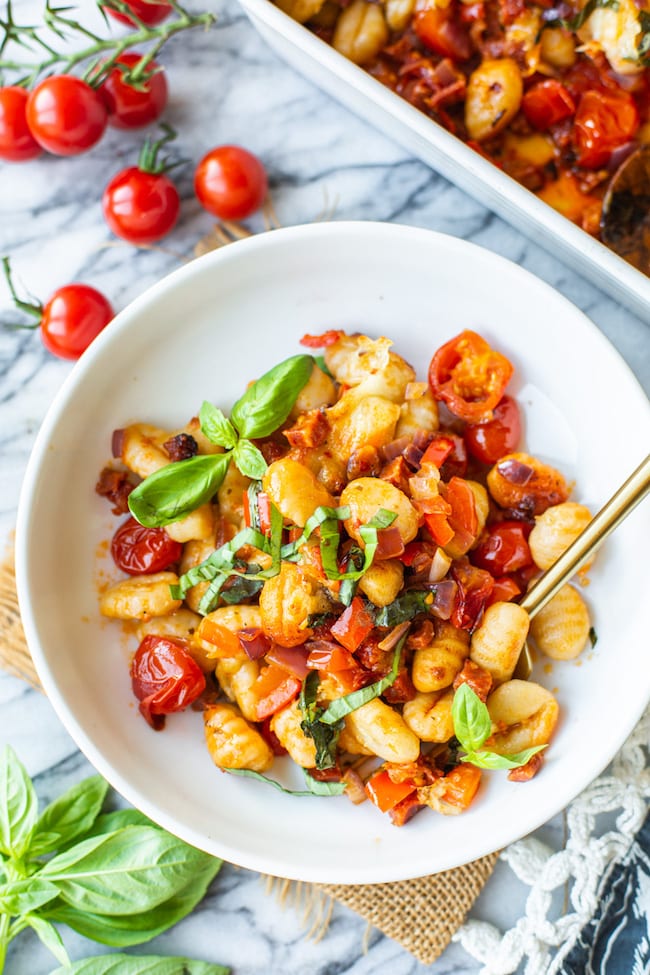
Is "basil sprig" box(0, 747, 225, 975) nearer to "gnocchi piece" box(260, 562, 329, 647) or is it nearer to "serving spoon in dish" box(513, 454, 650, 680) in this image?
"gnocchi piece" box(260, 562, 329, 647)

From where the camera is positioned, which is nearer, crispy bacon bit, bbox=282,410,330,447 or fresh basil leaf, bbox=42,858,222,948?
crispy bacon bit, bbox=282,410,330,447

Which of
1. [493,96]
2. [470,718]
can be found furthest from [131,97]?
[470,718]

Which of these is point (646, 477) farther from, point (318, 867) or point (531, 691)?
point (318, 867)

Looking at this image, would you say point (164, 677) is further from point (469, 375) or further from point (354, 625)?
point (469, 375)

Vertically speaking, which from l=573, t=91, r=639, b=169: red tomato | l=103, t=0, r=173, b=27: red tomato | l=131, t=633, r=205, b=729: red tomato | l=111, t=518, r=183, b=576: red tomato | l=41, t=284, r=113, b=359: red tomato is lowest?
l=131, t=633, r=205, b=729: red tomato

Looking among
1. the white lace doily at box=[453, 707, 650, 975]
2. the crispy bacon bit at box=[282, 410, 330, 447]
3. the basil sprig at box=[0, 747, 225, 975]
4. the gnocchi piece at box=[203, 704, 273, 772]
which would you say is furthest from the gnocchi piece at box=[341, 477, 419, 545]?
the basil sprig at box=[0, 747, 225, 975]
